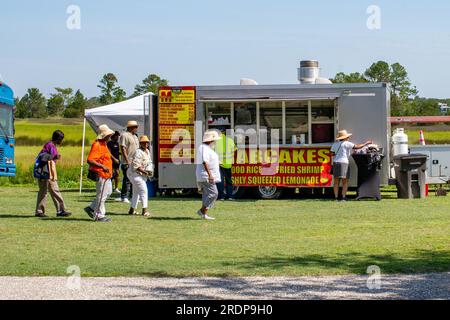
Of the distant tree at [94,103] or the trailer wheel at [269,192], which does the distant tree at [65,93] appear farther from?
the trailer wheel at [269,192]

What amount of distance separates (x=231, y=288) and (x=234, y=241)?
4.09 meters

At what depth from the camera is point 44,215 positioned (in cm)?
1727

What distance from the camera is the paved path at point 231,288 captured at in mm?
8750

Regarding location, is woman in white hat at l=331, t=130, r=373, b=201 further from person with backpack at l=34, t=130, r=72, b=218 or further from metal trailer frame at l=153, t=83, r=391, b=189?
person with backpack at l=34, t=130, r=72, b=218

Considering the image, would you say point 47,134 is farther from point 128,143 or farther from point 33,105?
point 33,105

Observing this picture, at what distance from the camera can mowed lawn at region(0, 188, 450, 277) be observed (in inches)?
421

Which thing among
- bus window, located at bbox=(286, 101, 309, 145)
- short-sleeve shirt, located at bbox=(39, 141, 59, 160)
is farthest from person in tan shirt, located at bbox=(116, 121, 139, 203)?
bus window, located at bbox=(286, 101, 309, 145)
